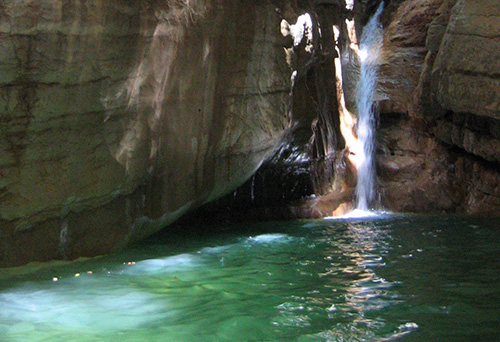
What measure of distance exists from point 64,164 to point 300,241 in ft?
10.8

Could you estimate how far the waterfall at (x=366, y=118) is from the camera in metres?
11.7

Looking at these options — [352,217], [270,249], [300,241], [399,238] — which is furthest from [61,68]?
[352,217]

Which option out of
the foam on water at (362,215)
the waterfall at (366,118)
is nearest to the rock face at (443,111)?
the waterfall at (366,118)

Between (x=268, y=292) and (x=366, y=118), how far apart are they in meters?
8.45

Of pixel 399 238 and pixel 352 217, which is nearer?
pixel 399 238

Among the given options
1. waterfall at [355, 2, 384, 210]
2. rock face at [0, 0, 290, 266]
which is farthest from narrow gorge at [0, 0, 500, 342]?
waterfall at [355, 2, 384, 210]

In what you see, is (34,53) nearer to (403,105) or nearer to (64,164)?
(64,164)

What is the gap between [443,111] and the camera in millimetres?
10922

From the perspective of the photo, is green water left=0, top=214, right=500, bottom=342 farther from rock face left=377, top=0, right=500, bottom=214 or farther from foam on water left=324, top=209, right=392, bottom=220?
rock face left=377, top=0, right=500, bottom=214

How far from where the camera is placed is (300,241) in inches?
287

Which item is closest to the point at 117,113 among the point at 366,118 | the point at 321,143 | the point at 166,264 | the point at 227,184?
the point at 166,264

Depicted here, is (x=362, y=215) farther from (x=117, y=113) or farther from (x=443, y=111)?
(x=117, y=113)

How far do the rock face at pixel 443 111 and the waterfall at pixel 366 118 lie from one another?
0.83 feet

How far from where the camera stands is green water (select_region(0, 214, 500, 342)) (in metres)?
3.57
